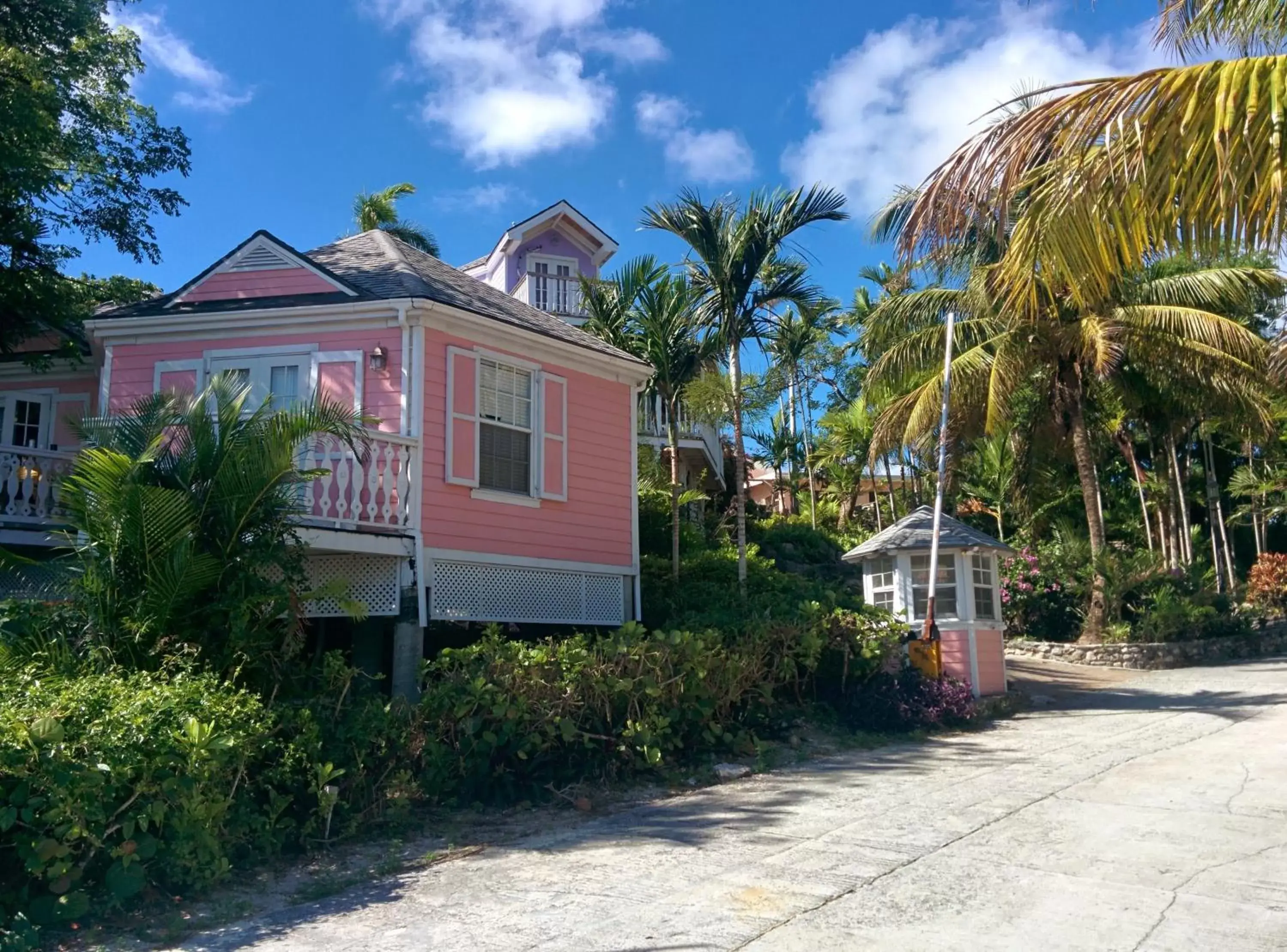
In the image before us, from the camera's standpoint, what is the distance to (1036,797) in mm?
8422


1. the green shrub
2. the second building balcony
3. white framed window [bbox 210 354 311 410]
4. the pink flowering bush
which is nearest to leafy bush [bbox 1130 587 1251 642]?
the pink flowering bush

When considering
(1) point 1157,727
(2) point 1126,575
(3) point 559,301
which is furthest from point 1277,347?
(3) point 559,301

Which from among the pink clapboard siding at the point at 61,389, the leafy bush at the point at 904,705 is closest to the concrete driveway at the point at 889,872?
the leafy bush at the point at 904,705

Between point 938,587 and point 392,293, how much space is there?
297 inches

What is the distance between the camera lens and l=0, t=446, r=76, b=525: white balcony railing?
11.4 m

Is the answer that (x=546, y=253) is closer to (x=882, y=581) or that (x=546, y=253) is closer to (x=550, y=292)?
(x=550, y=292)

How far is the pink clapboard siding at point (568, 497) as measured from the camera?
12.0 meters

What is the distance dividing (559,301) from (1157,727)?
1956 cm

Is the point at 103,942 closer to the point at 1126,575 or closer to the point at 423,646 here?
the point at 423,646

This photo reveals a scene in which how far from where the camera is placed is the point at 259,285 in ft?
42.2

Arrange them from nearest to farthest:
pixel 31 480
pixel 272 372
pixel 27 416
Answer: pixel 31 480 → pixel 272 372 → pixel 27 416

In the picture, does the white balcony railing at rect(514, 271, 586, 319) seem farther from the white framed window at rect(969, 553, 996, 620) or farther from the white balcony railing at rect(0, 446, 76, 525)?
the white balcony railing at rect(0, 446, 76, 525)

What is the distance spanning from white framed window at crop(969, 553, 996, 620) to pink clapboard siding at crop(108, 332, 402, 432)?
24.2 feet

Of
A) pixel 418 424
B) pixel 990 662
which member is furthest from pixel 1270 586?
pixel 418 424
